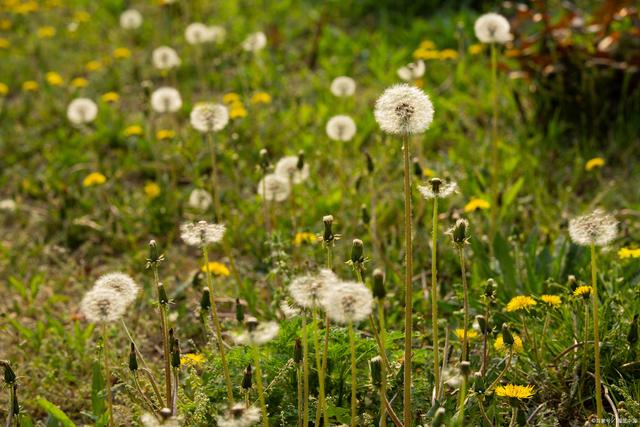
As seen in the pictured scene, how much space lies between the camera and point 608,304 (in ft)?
7.73

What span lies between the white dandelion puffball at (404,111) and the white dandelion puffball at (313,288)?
0.36 meters

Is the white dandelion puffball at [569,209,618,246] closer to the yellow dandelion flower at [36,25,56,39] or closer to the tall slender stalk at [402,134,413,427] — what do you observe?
the tall slender stalk at [402,134,413,427]

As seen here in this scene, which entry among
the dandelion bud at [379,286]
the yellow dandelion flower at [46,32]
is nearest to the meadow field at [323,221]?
the dandelion bud at [379,286]

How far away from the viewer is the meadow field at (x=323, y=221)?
6.25 feet

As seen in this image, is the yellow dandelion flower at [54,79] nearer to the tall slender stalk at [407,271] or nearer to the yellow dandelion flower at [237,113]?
the yellow dandelion flower at [237,113]

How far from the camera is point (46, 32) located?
5727 millimetres

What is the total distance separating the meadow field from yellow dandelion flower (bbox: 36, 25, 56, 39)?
0.11 meters

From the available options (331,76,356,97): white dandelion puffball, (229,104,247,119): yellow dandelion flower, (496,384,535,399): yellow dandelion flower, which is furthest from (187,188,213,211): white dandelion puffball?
(496,384,535,399): yellow dandelion flower

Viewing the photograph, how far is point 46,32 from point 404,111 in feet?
15.1

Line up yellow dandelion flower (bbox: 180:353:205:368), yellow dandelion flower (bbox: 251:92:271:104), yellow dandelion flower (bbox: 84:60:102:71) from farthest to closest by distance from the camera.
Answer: yellow dandelion flower (bbox: 84:60:102:71)
yellow dandelion flower (bbox: 251:92:271:104)
yellow dandelion flower (bbox: 180:353:205:368)

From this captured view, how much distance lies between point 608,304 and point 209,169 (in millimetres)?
2368

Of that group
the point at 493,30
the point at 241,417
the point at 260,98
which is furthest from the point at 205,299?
the point at 260,98

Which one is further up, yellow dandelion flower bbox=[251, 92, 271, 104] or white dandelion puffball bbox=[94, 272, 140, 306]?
yellow dandelion flower bbox=[251, 92, 271, 104]

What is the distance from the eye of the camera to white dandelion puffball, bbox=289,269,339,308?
1606 millimetres
